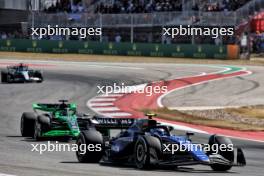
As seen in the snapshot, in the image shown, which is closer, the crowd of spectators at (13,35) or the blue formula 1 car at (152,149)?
the blue formula 1 car at (152,149)

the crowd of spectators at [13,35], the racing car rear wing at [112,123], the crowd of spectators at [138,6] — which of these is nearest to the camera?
the racing car rear wing at [112,123]

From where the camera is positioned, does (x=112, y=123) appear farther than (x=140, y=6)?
No

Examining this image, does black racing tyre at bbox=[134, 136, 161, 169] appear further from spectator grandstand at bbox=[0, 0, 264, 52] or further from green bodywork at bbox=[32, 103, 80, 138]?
spectator grandstand at bbox=[0, 0, 264, 52]

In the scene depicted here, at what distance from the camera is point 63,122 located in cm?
1655

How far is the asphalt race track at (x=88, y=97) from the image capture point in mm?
11859

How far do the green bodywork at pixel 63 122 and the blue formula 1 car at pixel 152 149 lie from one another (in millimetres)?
2432

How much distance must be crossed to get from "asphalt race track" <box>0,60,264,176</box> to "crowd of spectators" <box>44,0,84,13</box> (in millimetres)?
13829

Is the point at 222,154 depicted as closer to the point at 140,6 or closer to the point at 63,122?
the point at 63,122

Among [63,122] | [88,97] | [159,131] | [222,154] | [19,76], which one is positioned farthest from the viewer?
[19,76]

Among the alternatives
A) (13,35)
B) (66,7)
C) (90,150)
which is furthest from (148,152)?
(66,7)

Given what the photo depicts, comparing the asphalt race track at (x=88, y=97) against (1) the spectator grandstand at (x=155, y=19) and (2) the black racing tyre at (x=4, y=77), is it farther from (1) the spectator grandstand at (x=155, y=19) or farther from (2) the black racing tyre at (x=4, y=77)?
(1) the spectator grandstand at (x=155, y=19)

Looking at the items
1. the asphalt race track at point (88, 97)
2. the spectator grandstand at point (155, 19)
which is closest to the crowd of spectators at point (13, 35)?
the spectator grandstand at point (155, 19)

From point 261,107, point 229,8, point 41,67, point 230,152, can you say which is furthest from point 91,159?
point 229,8

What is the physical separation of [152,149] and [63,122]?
202 inches
